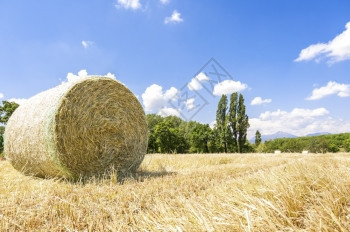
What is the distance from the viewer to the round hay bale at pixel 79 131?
243 inches

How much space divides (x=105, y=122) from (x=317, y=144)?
48.1 metres

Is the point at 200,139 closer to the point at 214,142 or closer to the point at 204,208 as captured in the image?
the point at 214,142

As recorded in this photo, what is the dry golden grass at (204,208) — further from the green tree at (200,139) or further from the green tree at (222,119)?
the green tree at (200,139)

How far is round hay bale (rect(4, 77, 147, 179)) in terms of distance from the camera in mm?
6168

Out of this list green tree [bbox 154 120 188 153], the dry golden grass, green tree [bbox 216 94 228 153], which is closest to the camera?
the dry golden grass

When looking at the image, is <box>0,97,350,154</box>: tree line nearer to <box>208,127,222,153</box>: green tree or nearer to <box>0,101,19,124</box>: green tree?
<box>208,127,222,153</box>: green tree

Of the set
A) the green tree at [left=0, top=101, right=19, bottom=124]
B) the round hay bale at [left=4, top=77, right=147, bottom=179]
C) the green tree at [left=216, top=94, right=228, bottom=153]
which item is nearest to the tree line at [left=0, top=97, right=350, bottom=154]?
the green tree at [left=216, top=94, right=228, bottom=153]

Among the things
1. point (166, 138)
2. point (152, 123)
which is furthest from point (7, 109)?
point (152, 123)

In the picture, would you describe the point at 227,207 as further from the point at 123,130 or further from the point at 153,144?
the point at 153,144

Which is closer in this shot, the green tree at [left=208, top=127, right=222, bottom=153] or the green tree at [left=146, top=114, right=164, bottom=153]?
the green tree at [left=208, top=127, right=222, bottom=153]

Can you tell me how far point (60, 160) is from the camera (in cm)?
610

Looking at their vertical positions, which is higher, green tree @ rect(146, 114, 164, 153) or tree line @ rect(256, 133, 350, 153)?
green tree @ rect(146, 114, 164, 153)

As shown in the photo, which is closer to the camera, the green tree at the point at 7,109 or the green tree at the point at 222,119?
the green tree at the point at 7,109

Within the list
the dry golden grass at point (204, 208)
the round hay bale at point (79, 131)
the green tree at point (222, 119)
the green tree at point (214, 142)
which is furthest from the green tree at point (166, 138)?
the dry golden grass at point (204, 208)
